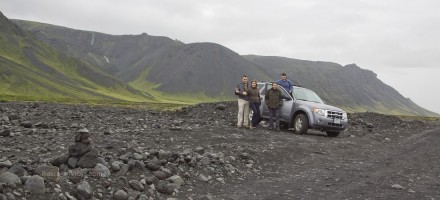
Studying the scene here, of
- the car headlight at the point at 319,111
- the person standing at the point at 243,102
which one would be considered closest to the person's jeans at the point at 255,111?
the person standing at the point at 243,102

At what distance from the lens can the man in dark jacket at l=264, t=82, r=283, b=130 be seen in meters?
19.4

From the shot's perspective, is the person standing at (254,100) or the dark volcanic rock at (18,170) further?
the person standing at (254,100)

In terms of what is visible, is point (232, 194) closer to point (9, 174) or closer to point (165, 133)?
point (9, 174)

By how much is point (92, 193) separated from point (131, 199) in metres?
Result: 0.68

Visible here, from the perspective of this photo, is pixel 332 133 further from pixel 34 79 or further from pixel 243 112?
pixel 34 79

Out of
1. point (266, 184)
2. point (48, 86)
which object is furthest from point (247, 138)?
point (48, 86)

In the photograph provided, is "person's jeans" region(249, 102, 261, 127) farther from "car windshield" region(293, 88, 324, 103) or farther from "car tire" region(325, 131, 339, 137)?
"car tire" region(325, 131, 339, 137)

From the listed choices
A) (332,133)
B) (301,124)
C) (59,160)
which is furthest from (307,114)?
(59,160)

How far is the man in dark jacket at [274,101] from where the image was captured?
63.7ft

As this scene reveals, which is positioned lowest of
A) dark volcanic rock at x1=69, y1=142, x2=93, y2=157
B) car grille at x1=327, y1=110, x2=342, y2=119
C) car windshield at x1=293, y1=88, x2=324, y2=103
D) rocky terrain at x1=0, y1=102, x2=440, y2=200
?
rocky terrain at x1=0, y1=102, x2=440, y2=200

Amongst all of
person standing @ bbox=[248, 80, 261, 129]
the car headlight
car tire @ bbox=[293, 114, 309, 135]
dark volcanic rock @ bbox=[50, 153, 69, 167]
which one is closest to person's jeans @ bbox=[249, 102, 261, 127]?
person standing @ bbox=[248, 80, 261, 129]

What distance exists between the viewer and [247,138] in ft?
51.4

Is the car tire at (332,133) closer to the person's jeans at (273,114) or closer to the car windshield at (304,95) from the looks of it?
the car windshield at (304,95)

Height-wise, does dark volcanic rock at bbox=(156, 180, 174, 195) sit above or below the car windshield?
below
